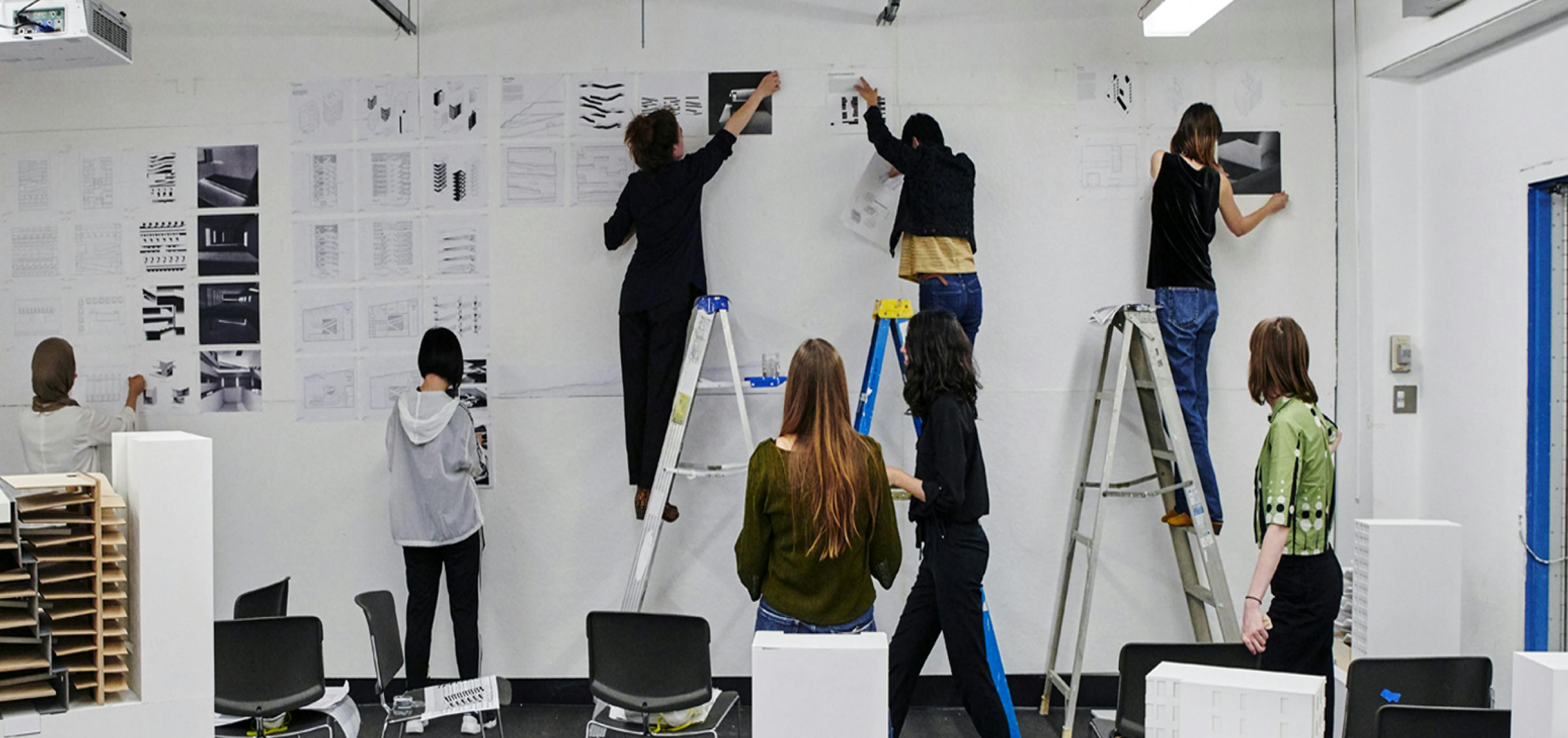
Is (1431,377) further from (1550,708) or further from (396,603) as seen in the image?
(396,603)

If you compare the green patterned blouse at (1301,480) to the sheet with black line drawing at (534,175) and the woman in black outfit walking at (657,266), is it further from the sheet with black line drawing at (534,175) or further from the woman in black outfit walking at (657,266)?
the sheet with black line drawing at (534,175)

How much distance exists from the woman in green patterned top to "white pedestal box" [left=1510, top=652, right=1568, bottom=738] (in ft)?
3.61

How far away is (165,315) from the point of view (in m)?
4.62

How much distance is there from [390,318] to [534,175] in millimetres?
901

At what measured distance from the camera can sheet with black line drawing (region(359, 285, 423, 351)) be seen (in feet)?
15.0

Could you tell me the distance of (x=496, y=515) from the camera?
15.1 ft

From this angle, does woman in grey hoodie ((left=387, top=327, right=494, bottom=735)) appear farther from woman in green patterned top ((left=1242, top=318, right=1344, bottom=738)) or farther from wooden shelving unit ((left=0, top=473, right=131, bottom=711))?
woman in green patterned top ((left=1242, top=318, right=1344, bottom=738))

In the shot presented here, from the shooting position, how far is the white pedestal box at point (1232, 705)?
1744 millimetres

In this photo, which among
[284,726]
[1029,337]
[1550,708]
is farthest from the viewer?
[1029,337]

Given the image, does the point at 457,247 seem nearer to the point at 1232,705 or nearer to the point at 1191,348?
the point at 1191,348

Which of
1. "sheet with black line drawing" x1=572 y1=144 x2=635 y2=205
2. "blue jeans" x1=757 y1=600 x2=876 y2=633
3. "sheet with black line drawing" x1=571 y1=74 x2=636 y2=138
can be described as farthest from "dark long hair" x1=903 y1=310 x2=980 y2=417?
"sheet with black line drawing" x1=571 y1=74 x2=636 y2=138

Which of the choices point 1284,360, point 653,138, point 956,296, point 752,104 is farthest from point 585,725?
point 1284,360

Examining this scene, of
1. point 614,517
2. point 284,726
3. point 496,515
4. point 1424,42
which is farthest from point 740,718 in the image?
point 1424,42

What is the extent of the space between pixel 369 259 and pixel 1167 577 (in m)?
3.80
